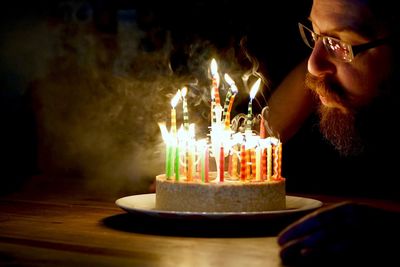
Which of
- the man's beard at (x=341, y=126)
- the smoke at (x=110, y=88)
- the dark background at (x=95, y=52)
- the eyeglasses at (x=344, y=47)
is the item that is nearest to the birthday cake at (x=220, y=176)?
the eyeglasses at (x=344, y=47)

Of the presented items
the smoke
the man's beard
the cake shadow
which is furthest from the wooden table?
the smoke

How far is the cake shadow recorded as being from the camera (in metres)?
2.21

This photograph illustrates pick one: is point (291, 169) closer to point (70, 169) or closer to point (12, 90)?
point (70, 169)

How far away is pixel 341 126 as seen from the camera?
375 cm

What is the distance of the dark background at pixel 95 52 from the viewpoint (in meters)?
4.98

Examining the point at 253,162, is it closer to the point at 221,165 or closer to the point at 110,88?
the point at 221,165

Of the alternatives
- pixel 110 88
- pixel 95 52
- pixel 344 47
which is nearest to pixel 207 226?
pixel 344 47

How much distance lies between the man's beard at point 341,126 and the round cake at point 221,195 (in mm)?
1203

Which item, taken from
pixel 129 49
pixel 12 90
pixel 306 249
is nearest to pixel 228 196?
pixel 306 249

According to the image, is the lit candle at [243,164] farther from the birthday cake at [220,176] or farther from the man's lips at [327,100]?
the man's lips at [327,100]

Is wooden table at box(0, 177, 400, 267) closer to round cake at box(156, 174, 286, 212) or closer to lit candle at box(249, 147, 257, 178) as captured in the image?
round cake at box(156, 174, 286, 212)

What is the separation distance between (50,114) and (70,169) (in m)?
0.50

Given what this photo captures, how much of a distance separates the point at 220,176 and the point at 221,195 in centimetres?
10

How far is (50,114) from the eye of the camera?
5.46 m
